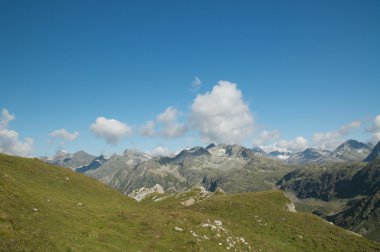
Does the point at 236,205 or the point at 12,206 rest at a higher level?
the point at 236,205

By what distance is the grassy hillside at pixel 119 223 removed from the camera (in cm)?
3197

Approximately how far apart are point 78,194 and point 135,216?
66.6 feet

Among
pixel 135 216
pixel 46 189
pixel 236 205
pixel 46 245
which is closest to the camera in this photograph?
pixel 46 245

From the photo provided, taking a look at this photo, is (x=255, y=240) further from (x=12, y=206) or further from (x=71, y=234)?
(x=12, y=206)

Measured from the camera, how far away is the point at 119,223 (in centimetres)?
4447

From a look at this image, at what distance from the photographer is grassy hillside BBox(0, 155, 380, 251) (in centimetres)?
3197

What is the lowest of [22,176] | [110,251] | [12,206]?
[110,251]

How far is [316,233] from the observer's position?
62875 mm

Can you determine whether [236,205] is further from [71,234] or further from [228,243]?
[71,234]

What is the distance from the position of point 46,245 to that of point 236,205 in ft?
179

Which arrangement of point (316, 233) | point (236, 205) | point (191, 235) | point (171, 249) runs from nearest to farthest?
point (171, 249)
point (191, 235)
point (316, 233)
point (236, 205)

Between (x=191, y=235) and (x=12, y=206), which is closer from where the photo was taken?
(x=12, y=206)

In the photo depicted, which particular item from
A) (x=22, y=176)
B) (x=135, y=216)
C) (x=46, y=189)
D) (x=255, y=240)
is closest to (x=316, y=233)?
(x=255, y=240)

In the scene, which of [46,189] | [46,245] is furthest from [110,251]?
[46,189]
